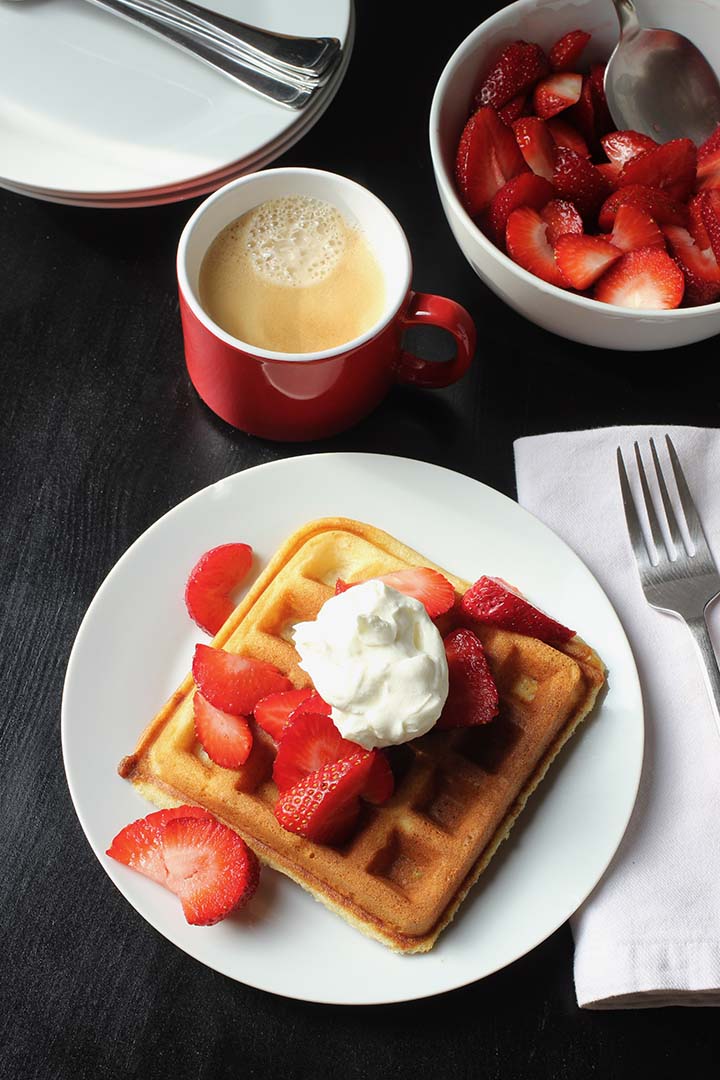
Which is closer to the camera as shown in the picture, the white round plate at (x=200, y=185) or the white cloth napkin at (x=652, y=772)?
the white cloth napkin at (x=652, y=772)

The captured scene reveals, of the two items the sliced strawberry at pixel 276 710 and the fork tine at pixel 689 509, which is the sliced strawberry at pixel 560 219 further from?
the sliced strawberry at pixel 276 710

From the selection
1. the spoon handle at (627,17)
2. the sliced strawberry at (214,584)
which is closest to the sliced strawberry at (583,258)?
the spoon handle at (627,17)

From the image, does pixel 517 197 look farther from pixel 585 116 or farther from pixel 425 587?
pixel 425 587

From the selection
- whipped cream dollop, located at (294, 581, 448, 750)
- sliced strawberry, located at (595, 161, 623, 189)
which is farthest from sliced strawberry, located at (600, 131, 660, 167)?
whipped cream dollop, located at (294, 581, 448, 750)

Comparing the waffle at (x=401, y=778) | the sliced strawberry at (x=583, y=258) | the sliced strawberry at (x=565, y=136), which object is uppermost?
the sliced strawberry at (x=565, y=136)

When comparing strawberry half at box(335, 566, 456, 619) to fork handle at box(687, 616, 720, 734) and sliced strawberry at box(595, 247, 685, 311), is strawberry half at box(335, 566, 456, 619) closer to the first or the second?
fork handle at box(687, 616, 720, 734)

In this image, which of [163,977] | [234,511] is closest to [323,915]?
[163,977]

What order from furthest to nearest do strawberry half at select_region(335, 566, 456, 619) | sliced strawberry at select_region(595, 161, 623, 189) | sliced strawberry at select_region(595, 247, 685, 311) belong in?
sliced strawberry at select_region(595, 161, 623, 189) < sliced strawberry at select_region(595, 247, 685, 311) < strawberry half at select_region(335, 566, 456, 619)
